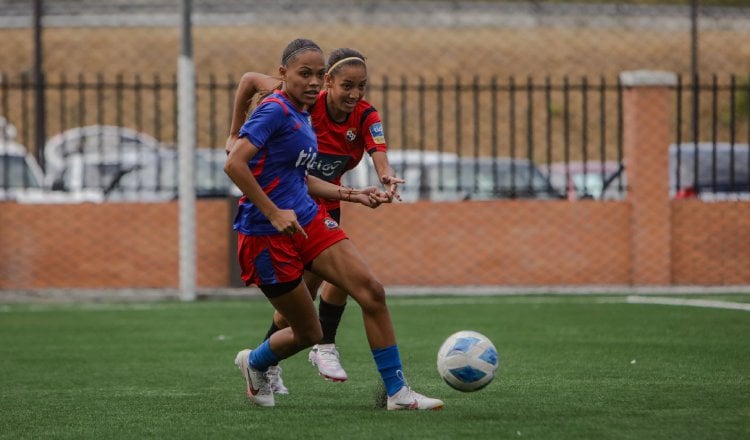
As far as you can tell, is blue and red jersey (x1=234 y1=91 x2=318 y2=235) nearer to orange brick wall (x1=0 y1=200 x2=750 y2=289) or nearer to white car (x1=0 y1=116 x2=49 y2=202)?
orange brick wall (x1=0 y1=200 x2=750 y2=289)

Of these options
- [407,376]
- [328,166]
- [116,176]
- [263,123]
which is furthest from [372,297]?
[116,176]

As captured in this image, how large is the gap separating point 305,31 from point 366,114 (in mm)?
39351

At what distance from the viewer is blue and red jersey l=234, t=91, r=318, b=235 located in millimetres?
6430

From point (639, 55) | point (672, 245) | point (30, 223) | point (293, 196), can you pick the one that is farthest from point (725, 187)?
point (639, 55)

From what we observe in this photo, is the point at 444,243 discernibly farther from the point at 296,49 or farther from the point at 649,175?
the point at 296,49

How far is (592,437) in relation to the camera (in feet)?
18.4

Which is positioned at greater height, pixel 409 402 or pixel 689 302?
pixel 409 402

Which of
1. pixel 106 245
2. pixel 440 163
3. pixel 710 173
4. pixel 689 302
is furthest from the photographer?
pixel 710 173

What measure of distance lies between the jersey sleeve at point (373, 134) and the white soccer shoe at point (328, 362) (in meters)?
1.19

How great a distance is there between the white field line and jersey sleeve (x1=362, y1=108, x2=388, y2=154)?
19.4ft

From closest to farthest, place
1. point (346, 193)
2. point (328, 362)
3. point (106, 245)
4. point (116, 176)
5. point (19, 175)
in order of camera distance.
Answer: point (346, 193)
point (328, 362)
point (106, 245)
point (116, 176)
point (19, 175)

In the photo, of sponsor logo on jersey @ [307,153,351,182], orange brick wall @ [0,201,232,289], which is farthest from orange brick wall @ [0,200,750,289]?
sponsor logo on jersey @ [307,153,351,182]

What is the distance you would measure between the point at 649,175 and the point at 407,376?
347 inches

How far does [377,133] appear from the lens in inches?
301
